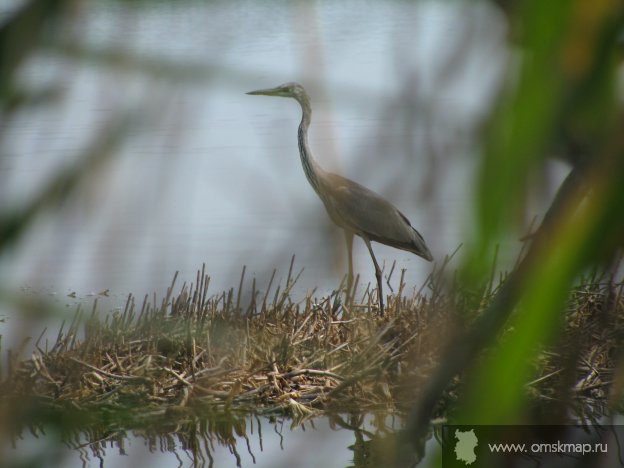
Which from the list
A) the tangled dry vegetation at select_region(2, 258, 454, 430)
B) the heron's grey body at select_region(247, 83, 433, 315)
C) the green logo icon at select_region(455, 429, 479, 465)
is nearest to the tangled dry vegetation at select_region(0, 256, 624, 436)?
the tangled dry vegetation at select_region(2, 258, 454, 430)

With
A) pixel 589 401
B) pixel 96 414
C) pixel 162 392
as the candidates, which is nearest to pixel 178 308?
pixel 162 392

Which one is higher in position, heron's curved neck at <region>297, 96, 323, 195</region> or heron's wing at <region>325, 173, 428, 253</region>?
heron's curved neck at <region>297, 96, 323, 195</region>

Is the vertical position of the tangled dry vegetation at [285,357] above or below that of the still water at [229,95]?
below

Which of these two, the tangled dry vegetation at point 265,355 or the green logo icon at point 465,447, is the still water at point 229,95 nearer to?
the green logo icon at point 465,447

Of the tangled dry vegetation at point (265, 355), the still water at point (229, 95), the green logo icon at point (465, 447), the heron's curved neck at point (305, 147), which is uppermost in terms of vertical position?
the still water at point (229, 95)

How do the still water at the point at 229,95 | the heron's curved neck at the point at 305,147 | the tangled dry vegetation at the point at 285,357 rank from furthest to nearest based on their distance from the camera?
the heron's curved neck at the point at 305,147, the tangled dry vegetation at the point at 285,357, the still water at the point at 229,95

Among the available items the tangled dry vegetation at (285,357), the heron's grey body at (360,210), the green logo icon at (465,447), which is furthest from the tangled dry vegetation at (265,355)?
the green logo icon at (465,447)

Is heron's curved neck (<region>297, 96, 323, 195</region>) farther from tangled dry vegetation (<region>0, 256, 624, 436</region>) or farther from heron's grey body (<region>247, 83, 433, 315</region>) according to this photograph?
tangled dry vegetation (<region>0, 256, 624, 436</region>)

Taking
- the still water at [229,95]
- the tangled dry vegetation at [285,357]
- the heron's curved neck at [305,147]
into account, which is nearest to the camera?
the still water at [229,95]

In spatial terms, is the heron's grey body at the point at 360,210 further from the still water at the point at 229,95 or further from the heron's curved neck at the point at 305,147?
the still water at the point at 229,95

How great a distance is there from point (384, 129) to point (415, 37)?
0.04 meters

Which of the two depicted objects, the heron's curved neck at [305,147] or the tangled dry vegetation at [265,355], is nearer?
the tangled dry vegetation at [265,355]

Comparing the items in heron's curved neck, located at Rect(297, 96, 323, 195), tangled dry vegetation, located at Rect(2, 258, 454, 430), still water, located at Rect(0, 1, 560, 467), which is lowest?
tangled dry vegetation, located at Rect(2, 258, 454, 430)

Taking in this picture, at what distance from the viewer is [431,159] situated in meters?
0.27
